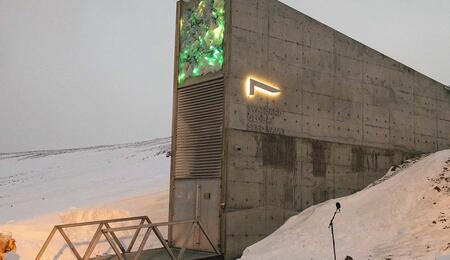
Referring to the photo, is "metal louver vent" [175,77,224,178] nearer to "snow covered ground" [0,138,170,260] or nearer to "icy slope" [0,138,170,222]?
"snow covered ground" [0,138,170,260]

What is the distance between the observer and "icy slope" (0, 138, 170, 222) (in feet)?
89.5

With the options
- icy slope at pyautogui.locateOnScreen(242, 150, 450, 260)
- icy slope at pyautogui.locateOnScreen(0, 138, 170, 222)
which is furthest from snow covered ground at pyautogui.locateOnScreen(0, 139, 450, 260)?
icy slope at pyautogui.locateOnScreen(0, 138, 170, 222)

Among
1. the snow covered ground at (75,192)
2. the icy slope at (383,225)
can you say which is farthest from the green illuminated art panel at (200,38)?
the snow covered ground at (75,192)

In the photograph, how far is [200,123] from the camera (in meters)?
13.0

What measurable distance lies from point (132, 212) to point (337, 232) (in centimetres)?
855

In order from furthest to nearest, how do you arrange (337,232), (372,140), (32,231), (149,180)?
(149,180)
(372,140)
(32,231)
(337,232)

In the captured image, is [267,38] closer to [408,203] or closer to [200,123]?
[200,123]

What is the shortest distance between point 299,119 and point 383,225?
3.78 meters

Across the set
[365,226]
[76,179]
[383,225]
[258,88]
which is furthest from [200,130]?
[76,179]

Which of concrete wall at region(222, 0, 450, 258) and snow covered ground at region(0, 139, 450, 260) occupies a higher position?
concrete wall at region(222, 0, 450, 258)

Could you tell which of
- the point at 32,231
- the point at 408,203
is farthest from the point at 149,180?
the point at 408,203

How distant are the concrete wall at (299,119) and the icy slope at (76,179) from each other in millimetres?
13467

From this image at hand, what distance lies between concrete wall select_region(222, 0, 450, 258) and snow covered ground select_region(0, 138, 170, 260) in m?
4.35

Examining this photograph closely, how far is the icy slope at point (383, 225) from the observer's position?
9977 millimetres
